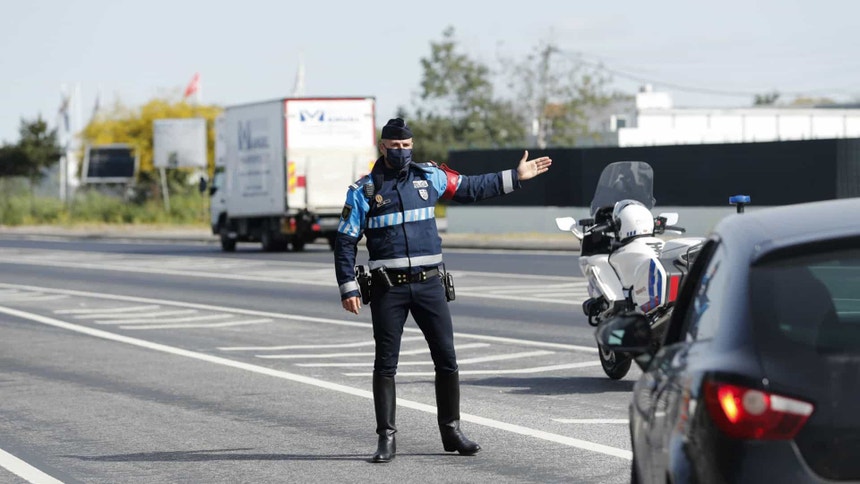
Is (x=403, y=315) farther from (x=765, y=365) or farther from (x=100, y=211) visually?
(x=100, y=211)

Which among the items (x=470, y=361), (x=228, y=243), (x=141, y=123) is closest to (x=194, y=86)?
(x=141, y=123)

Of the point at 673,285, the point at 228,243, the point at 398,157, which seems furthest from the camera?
the point at 228,243

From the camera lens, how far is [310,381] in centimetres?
1252

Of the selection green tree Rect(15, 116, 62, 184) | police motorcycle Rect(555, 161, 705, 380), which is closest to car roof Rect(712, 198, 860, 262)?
police motorcycle Rect(555, 161, 705, 380)

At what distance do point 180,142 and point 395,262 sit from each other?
219ft

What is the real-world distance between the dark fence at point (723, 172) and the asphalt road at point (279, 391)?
10583mm

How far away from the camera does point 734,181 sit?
113ft

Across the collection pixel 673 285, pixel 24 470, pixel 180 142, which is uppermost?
pixel 180 142

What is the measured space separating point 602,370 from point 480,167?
97.4 ft

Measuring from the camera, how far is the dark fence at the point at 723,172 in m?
32.4

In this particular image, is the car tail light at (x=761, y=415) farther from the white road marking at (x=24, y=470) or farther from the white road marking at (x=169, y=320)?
the white road marking at (x=169, y=320)

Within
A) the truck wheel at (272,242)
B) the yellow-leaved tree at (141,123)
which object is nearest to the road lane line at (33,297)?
the truck wheel at (272,242)

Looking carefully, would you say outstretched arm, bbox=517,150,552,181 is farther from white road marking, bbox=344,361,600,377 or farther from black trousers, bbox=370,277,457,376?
white road marking, bbox=344,361,600,377

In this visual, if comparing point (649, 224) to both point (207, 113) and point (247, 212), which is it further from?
point (207, 113)
